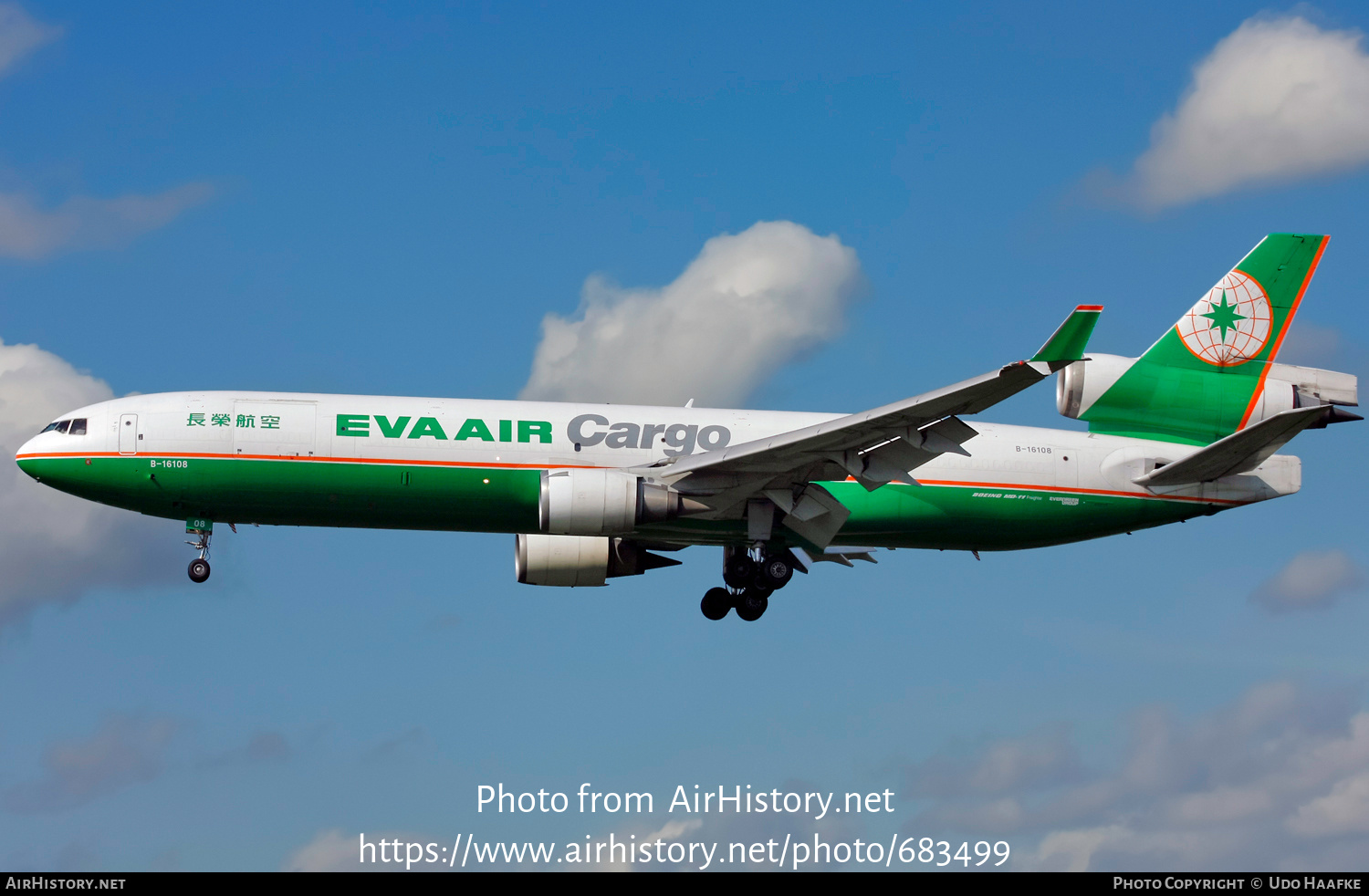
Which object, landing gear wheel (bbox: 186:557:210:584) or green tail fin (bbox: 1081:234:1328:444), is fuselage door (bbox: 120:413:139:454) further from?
green tail fin (bbox: 1081:234:1328:444)

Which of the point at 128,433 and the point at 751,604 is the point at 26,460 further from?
the point at 751,604

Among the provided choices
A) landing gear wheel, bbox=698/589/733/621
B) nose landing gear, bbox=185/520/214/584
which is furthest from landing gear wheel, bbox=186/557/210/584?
landing gear wheel, bbox=698/589/733/621

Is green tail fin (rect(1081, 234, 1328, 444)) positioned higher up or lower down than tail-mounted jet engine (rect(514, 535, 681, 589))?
higher up

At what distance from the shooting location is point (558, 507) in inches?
1345

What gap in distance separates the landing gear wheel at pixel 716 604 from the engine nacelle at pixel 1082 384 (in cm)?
1020

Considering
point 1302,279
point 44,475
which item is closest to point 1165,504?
point 1302,279

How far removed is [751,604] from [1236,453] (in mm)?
12771

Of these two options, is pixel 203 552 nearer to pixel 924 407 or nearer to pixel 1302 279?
pixel 924 407

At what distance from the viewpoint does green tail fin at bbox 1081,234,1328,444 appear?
39969mm

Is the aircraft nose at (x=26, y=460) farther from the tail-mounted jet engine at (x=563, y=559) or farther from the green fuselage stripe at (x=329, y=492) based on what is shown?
the tail-mounted jet engine at (x=563, y=559)

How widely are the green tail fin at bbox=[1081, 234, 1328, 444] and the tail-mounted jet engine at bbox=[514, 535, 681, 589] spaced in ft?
43.8
